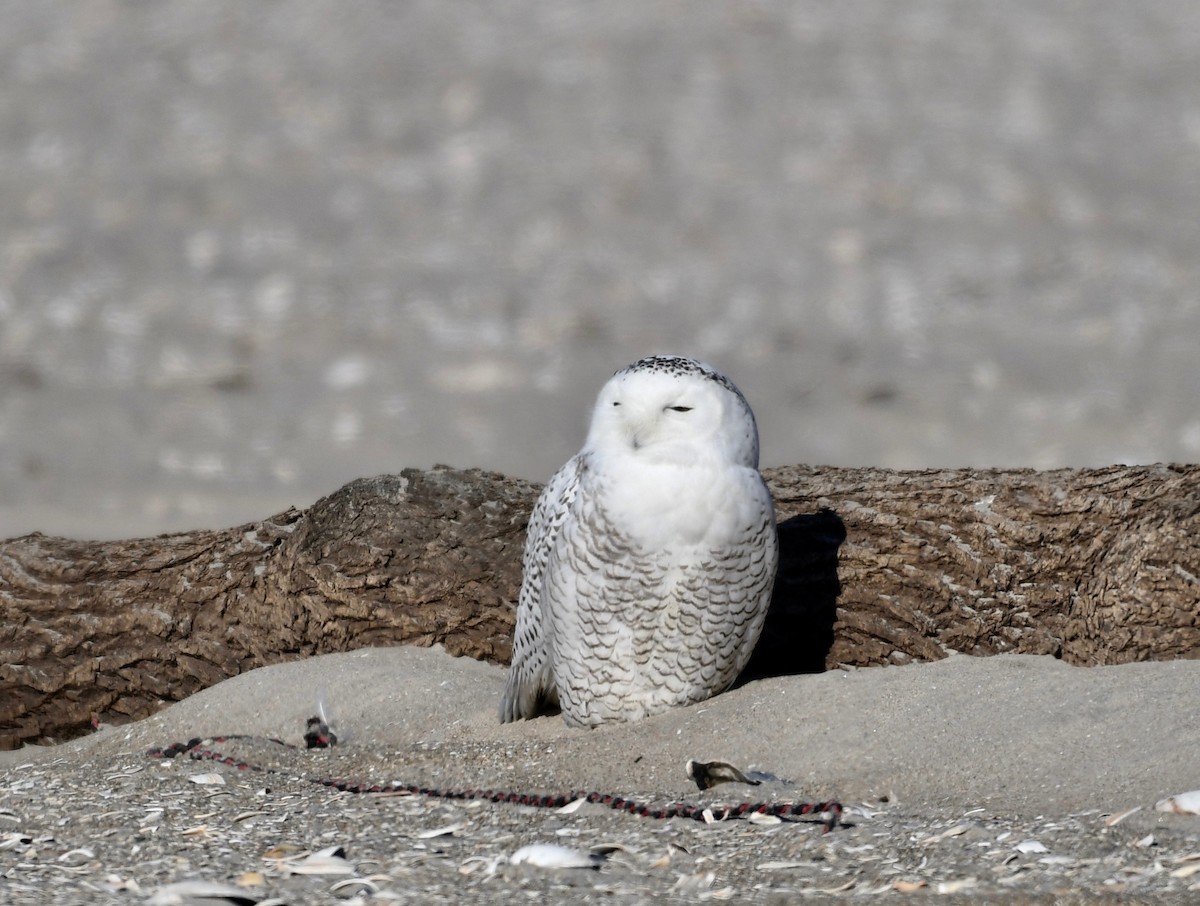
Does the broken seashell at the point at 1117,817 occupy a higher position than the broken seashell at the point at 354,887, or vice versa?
the broken seashell at the point at 1117,817

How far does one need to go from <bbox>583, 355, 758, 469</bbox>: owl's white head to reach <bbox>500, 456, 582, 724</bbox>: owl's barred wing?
9.5 inches

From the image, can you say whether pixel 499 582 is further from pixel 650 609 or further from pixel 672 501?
pixel 672 501

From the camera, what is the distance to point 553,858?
2215mm

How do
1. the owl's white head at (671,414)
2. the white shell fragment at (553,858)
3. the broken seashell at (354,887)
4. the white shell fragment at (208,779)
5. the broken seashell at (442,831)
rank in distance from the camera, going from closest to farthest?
the broken seashell at (354,887) < the white shell fragment at (553,858) < the broken seashell at (442,831) < the white shell fragment at (208,779) < the owl's white head at (671,414)

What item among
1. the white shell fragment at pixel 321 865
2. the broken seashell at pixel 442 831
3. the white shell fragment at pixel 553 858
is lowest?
the white shell fragment at pixel 321 865

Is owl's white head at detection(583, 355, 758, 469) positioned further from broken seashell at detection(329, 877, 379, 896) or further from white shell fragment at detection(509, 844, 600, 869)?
broken seashell at detection(329, 877, 379, 896)

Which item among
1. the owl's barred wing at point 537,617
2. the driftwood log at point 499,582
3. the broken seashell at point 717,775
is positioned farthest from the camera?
the driftwood log at point 499,582

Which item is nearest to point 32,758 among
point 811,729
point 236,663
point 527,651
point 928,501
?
point 236,663

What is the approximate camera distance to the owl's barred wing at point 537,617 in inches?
133

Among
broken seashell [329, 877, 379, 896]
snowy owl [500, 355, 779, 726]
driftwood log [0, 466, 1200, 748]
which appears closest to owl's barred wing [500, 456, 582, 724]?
snowy owl [500, 355, 779, 726]

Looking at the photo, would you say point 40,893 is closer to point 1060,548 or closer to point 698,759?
point 698,759

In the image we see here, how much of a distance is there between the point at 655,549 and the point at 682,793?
1.89 ft

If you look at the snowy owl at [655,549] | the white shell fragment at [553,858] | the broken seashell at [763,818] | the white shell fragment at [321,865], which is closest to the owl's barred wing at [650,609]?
the snowy owl at [655,549]

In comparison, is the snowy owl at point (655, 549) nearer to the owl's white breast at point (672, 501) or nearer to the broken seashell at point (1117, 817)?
the owl's white breast at point (672, 501)
